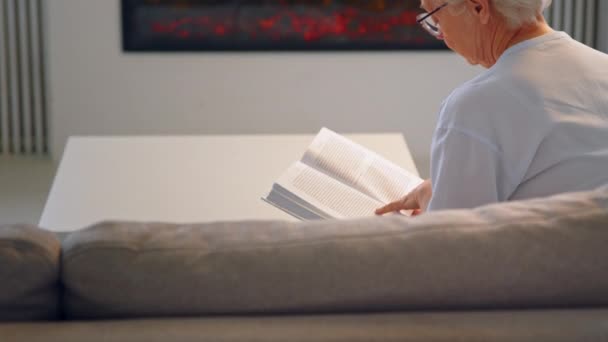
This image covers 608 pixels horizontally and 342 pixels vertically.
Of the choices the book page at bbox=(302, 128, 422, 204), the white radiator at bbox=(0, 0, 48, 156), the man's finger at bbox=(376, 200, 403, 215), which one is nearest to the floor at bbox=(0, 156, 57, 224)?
the white radiator at bbox=(0, 0, 48, 156)

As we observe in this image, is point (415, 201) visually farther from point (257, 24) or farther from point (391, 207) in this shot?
point (257, 24)

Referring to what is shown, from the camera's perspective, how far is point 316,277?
129cm

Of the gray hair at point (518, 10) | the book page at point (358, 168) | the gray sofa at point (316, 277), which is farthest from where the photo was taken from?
the book page at point (358, 168)

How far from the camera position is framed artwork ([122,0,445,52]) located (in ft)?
18.3

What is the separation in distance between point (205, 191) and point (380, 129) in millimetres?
3079

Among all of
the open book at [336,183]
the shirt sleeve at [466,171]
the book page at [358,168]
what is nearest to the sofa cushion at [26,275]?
the shirt sleeve at [466,171]

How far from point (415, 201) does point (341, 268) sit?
3.31 ft

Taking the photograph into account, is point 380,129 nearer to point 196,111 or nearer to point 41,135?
point 196,111

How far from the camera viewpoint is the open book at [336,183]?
90.4 inches

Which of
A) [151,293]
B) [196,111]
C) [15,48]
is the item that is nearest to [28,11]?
[15,48]

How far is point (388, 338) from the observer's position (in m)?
1.21

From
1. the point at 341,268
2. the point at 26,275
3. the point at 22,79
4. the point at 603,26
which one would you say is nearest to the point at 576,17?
the point at 603,26

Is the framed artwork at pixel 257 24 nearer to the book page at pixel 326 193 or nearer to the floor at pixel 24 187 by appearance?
the floor at pixel 24 187

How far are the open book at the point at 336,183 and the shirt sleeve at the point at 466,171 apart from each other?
15.7 inches
